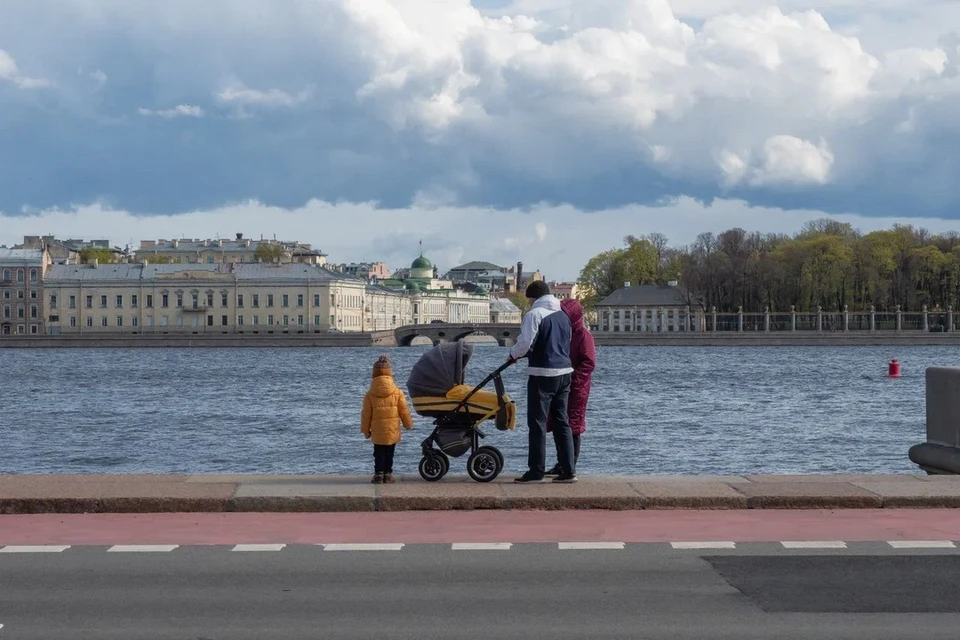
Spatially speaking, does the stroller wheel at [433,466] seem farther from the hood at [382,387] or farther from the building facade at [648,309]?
the building facade at [648,309]

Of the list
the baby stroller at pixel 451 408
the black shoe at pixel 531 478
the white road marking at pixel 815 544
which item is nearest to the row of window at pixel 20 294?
the baby stroller at pixel 451 408

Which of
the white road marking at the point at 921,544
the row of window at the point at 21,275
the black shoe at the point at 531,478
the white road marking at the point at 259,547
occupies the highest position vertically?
the row of window at the point at 21,275

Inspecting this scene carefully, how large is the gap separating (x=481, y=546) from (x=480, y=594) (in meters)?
1.61

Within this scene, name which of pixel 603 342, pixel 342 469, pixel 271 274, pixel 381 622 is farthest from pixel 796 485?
pixel 271 274

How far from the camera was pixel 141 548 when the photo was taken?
10477mm

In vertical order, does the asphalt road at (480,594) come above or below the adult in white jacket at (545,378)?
below

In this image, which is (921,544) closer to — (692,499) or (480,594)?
(692,499)

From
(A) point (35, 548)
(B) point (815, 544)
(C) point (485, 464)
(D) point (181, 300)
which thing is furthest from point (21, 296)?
(B) point (815, 544)

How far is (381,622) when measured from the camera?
8.13 m

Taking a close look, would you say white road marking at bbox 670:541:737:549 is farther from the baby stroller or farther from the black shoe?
the baby stroller

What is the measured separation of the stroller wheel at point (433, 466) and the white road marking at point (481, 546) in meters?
2.89

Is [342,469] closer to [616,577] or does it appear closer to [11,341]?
[616,577]

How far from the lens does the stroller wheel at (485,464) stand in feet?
44.1

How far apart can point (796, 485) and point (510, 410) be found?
2.71 metres
